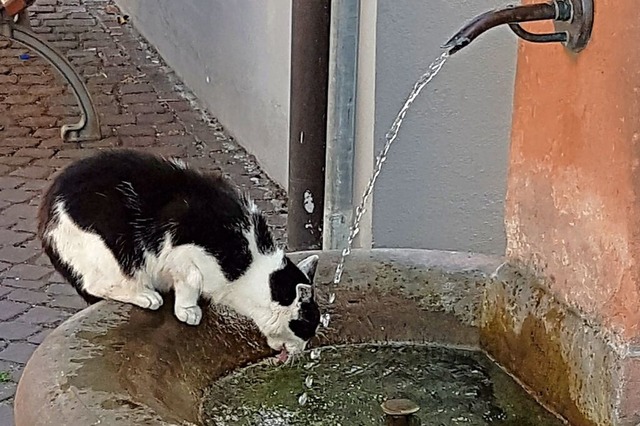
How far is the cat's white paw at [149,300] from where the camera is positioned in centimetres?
256

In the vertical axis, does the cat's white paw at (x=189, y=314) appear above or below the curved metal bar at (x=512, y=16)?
below

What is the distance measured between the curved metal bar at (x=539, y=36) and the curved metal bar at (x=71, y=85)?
15.3 feet

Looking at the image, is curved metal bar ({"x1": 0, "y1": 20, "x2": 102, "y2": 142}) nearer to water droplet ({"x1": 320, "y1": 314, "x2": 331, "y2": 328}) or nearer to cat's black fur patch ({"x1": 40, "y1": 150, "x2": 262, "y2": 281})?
cat's black fur patch ({"x1": 40, "y1": 150, "x2": 262, "y2": 281})

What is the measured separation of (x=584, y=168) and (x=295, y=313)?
2.80 ft

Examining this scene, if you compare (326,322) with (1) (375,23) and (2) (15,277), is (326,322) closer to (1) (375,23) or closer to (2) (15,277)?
(1) (375,23)

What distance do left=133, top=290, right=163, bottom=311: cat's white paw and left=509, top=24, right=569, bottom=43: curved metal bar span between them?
1002mm

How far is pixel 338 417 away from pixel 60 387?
2.20 ft

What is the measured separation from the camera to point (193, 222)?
2.88 m

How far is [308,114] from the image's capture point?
163 inches

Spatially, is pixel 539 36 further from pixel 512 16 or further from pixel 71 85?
pixel 71 85

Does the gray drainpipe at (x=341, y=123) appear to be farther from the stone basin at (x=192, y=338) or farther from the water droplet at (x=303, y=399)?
the water droplet at (x=303, y=399)

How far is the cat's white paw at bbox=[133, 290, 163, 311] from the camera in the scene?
8.41 feet

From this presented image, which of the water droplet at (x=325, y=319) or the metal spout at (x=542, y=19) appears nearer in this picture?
the metal spout at (x=542, y=19)

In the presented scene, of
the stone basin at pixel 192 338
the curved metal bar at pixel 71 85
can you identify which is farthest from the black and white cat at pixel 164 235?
the curved metal bar at pixel 71 85
